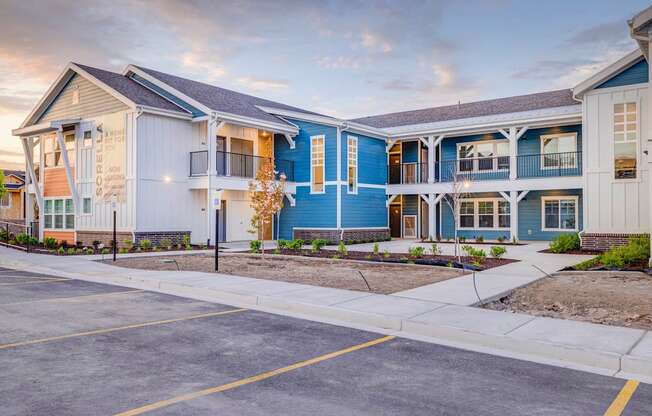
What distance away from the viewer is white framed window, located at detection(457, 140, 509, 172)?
28172 millimetres

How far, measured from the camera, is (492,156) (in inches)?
1118

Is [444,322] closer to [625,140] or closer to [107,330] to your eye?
[107,330]

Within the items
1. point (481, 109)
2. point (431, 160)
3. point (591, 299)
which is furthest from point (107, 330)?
point (481, 109)

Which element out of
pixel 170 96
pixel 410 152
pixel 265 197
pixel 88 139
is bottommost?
pixel 265 197

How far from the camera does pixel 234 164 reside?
25844 millimetres

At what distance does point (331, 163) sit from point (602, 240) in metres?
12.7

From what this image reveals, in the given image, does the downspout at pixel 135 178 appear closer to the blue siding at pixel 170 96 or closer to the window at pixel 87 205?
the blue siding at pixel 170 96

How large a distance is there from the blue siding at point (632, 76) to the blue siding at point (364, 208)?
41.2 ft

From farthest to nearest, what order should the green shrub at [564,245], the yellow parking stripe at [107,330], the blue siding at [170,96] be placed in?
the blue siding at [170,96]
the green shrub at [564,245]
the yellow parking stripe at [107,330]

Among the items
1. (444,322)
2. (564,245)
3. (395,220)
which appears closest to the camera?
(444,322)

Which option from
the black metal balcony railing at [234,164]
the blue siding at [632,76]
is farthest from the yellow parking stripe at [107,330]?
the blue siding at [632,76]

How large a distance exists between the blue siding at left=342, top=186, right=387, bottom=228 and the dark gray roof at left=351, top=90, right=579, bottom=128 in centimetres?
536

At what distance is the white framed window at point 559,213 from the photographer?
85.5 ft

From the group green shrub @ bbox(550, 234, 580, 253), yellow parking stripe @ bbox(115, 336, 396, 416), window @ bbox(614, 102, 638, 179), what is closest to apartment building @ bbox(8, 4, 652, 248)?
window @ bbox(614, 102, 638, 179)
